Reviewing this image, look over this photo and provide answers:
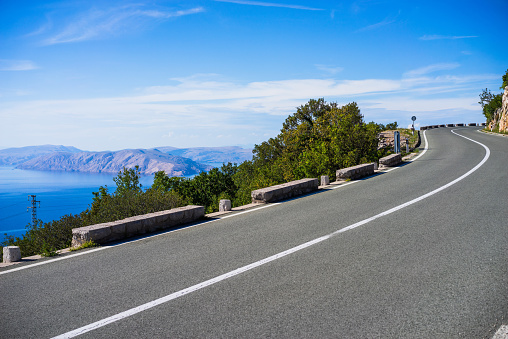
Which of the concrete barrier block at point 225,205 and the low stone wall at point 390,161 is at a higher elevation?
the low stone wall at point 390,161

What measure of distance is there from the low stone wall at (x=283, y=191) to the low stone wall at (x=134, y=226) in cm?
219

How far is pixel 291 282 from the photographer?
167 inches

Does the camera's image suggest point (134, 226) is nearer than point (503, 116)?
Yes

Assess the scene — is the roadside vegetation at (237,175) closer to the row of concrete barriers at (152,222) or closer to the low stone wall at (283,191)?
the row of concrete barriers at (152,222)

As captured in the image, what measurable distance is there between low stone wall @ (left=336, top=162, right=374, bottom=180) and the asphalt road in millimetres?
6361

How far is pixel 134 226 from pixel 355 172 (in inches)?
378

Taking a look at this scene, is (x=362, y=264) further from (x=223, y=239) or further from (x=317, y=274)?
(x=223, y=239)

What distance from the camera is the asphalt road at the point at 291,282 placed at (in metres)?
3.31

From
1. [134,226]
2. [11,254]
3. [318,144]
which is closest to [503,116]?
[318,144]

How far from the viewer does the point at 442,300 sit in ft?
12.1

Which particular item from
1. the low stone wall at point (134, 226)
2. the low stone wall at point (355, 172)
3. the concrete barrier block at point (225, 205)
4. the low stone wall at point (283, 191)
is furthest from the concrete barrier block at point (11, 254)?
the low stone wall at point (355, 172)

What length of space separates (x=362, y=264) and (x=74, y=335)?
3460mm

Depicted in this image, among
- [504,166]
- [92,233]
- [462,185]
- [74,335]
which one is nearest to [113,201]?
[92,233]

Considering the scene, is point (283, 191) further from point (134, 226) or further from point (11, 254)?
point (11, 254)
